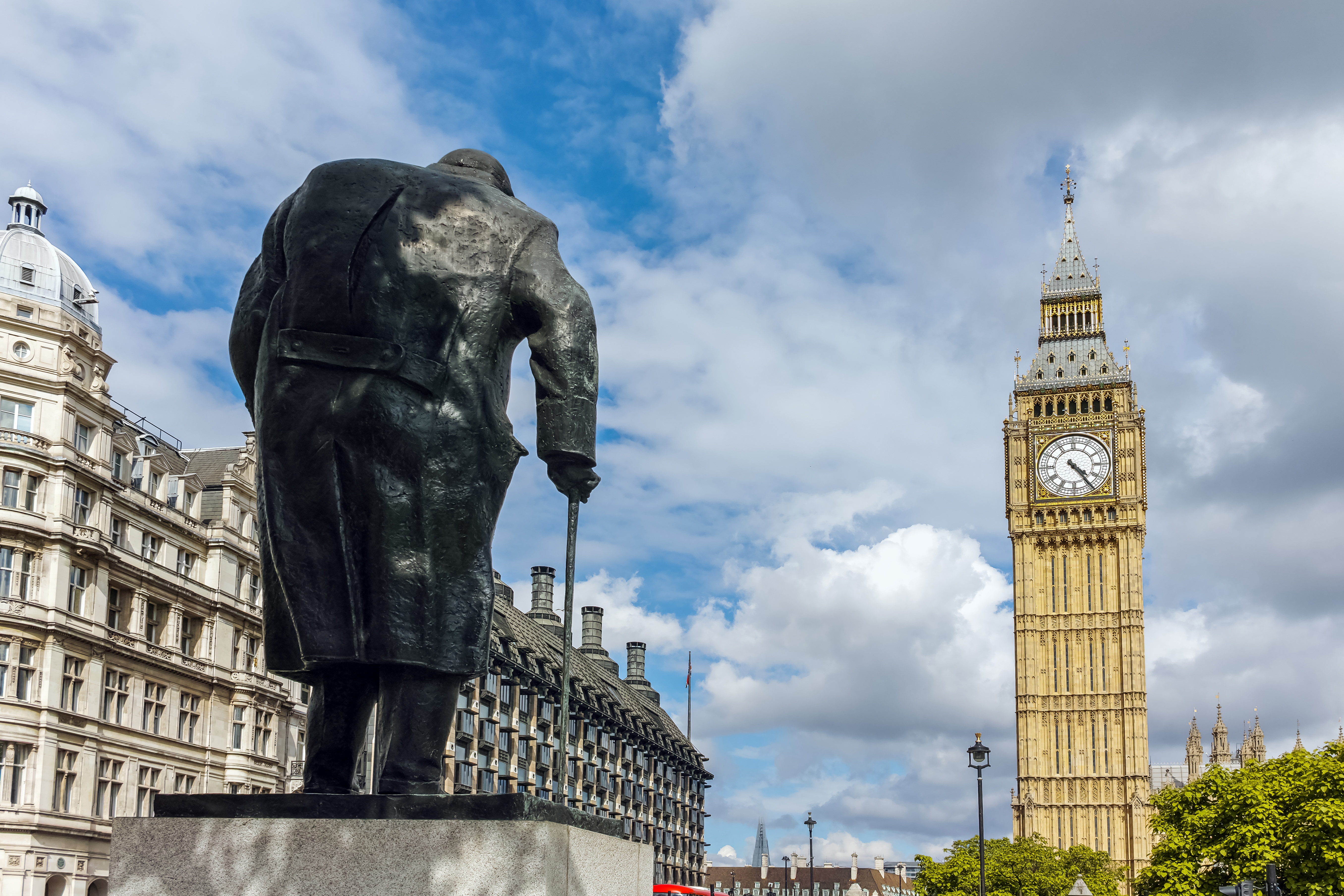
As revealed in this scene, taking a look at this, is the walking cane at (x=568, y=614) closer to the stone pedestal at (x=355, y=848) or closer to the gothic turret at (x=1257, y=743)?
the stone pedestal at (x=355, y=848)

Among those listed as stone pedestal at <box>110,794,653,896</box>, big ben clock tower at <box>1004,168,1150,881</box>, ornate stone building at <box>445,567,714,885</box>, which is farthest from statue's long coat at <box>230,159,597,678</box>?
big ben clock tower at <box>1004,168,1150,881</box>

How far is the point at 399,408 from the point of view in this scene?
226 inches

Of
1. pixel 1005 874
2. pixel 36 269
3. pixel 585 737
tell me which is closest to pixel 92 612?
pixel 36 269

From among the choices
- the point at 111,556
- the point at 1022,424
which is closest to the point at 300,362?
the point at 111,556

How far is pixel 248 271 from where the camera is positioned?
21.3ft

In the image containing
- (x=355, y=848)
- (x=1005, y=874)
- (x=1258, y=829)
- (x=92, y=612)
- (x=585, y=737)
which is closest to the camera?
(x=355, y=848)

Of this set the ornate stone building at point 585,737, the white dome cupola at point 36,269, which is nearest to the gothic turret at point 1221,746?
the ornate stone building at point 585,737

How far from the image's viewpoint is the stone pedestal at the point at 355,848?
5195 mm

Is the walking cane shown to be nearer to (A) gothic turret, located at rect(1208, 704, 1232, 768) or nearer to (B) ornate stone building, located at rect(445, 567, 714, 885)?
(B) ornate stone building, located at rect(445, 567, 714, 885)

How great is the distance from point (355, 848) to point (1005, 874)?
7564 cm

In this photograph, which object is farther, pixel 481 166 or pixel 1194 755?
pixel 1194 755

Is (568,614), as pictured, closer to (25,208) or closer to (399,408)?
(399,408)

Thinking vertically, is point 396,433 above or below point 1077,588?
below

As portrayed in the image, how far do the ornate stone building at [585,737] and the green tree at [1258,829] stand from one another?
23.9 metres
